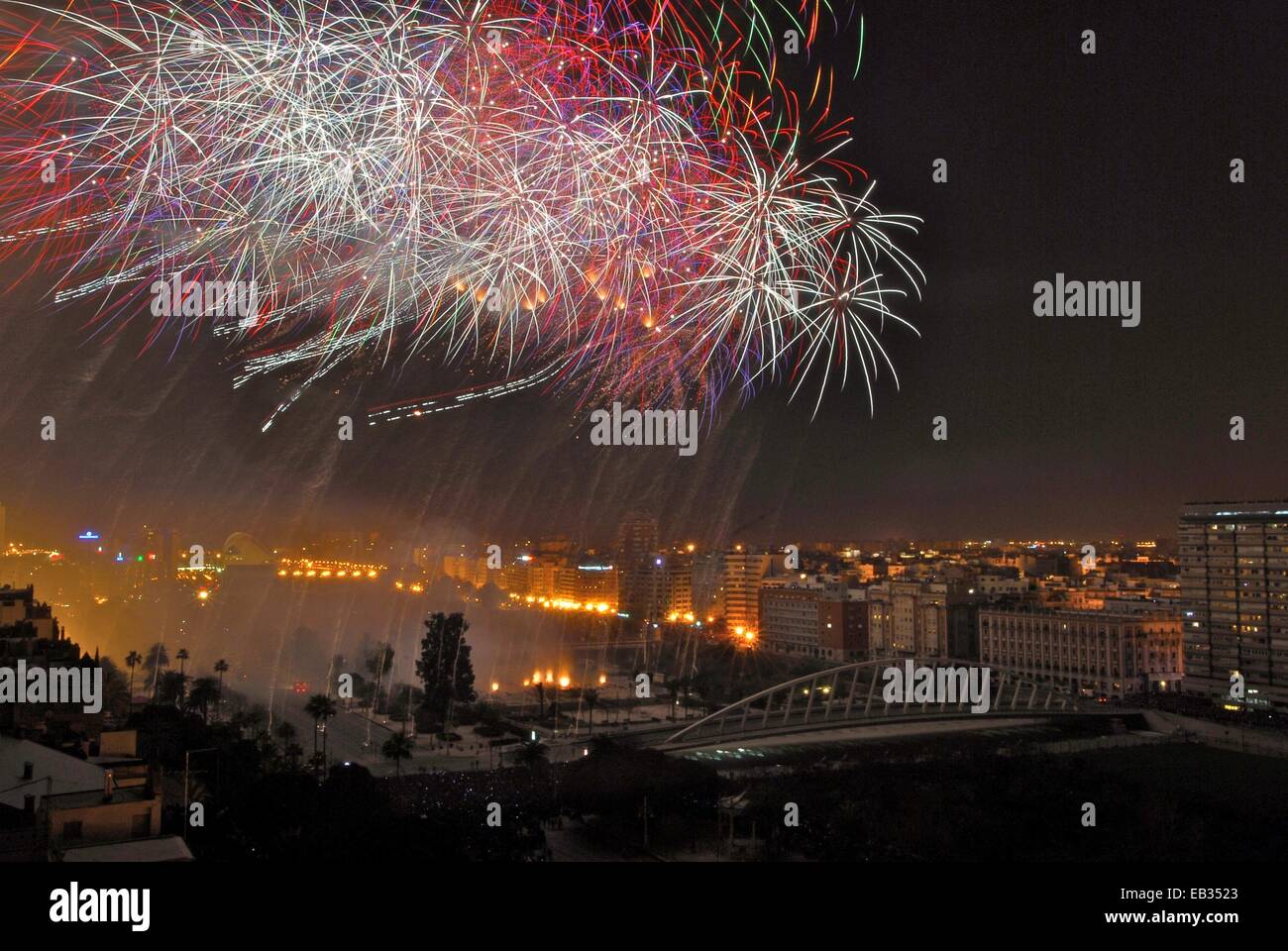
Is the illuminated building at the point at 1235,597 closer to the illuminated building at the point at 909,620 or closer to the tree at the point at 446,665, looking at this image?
the illuminated building at the point at 909,620

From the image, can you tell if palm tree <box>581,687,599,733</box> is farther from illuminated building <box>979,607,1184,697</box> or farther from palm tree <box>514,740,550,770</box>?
illuminated building <box>979,607,1184,697</box>

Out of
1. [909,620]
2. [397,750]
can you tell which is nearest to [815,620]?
[909,620]

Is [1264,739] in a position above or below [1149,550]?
below

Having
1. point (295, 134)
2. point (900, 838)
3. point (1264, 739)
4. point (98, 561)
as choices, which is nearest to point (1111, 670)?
point (1264, 739)

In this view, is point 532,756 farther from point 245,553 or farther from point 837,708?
point 245,553

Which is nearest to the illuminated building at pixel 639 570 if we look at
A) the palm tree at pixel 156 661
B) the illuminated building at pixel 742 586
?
Result: the illuminated building at pixel 742 586
